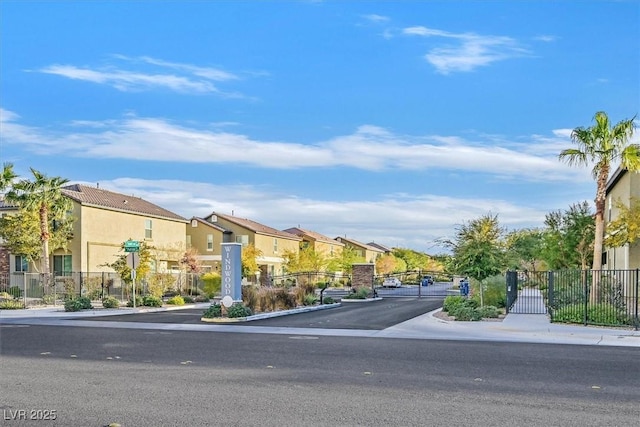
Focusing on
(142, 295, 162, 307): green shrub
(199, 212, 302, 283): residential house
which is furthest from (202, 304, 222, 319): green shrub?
(199, 212, 302, 283): residential house

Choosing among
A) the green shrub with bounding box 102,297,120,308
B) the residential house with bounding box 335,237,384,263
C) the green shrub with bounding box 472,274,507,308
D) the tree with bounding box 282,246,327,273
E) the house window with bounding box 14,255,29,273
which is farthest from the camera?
the residential house with bounding box 335,237,384,263

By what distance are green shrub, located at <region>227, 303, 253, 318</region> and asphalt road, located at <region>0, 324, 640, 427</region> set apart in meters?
7.54

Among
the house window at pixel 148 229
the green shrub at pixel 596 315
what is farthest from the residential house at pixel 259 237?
the green shrub at pixel 596 315

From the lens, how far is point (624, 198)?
34.0m

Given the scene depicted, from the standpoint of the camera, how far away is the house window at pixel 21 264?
47525 mm

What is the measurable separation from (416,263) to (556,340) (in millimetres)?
96116

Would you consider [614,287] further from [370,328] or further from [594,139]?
[370,328]

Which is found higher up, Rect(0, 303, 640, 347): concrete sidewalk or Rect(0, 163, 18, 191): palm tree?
Rect(0, 163, 18, 191): palm tree

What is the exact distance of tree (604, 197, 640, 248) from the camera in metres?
28.9

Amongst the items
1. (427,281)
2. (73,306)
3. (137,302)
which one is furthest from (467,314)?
(427,281)

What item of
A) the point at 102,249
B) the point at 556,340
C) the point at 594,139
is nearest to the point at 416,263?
the point at 102,249

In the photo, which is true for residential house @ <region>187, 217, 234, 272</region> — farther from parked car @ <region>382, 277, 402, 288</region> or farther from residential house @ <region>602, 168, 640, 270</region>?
residential house @ <region>602, 168, 640, 270</region>

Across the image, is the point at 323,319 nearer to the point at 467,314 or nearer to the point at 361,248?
the point at 467,314

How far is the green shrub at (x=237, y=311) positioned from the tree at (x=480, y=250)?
901 cm
